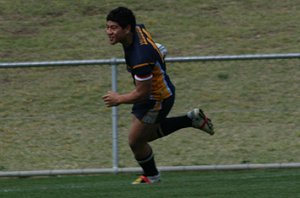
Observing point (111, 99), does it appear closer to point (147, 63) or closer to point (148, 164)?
point (147, 63)

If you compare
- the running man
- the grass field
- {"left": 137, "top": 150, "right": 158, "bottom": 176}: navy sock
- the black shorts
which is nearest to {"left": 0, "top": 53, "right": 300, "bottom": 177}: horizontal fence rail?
the grass field

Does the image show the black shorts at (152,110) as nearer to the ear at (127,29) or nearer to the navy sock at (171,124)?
the navy sock at (171,124)

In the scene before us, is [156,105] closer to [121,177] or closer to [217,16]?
[121,177]

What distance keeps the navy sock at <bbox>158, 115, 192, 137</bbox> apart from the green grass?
1.78ft

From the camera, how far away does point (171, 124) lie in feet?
28.4

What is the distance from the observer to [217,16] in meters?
15.2

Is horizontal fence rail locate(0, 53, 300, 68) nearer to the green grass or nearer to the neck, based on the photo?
the green grass

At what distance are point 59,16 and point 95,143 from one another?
211 inches

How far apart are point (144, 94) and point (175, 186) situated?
111 cm

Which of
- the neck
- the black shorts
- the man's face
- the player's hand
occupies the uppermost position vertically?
the man's face

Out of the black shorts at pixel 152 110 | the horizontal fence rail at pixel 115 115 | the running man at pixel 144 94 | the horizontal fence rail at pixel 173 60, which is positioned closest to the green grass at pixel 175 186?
the horizontal fence rail at pixel 115 115

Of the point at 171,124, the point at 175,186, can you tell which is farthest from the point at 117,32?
the point at 175,186

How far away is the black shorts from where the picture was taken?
823cm

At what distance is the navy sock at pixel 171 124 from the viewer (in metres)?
8.63
